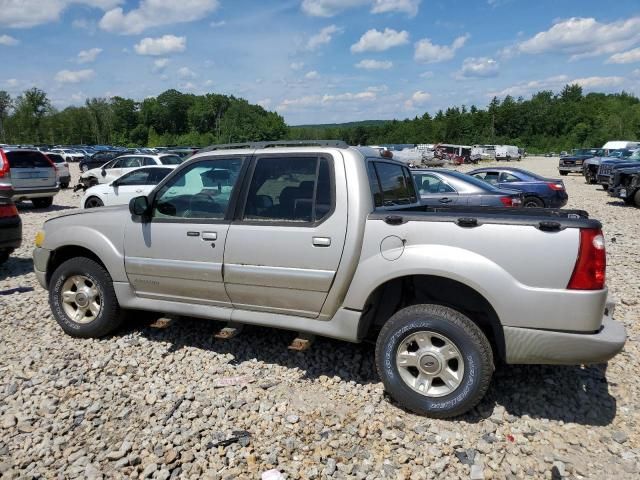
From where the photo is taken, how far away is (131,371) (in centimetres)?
422

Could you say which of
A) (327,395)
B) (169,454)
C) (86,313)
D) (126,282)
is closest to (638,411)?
(327,395)

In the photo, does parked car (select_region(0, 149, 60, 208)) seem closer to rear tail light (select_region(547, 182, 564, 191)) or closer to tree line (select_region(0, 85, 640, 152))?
rear tail light (select_region(547, 182, 564, 191))

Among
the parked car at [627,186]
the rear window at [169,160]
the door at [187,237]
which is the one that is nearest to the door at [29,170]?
the rear window at [169,160]

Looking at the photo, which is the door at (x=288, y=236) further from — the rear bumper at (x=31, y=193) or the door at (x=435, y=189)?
the rear bumper at (x=31, y=193)

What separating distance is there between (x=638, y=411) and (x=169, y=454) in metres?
3.35

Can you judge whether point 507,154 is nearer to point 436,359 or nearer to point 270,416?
point 436,359

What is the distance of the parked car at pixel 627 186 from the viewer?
15633mm

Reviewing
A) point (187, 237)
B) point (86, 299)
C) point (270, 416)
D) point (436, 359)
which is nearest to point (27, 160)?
point (86, 299)

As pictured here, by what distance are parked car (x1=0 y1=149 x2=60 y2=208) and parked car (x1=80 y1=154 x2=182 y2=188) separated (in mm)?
3065

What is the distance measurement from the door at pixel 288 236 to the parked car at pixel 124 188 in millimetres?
8892

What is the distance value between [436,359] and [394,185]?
5.73 ft

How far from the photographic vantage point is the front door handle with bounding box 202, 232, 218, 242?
13.3 feet

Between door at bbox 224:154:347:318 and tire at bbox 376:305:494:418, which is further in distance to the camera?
door at bbox 224:154:347:318

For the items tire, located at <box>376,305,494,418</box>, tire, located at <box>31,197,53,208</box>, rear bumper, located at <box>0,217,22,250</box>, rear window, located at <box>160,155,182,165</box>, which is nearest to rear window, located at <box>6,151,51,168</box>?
tire, located at <box>31,197,53,208</box>
